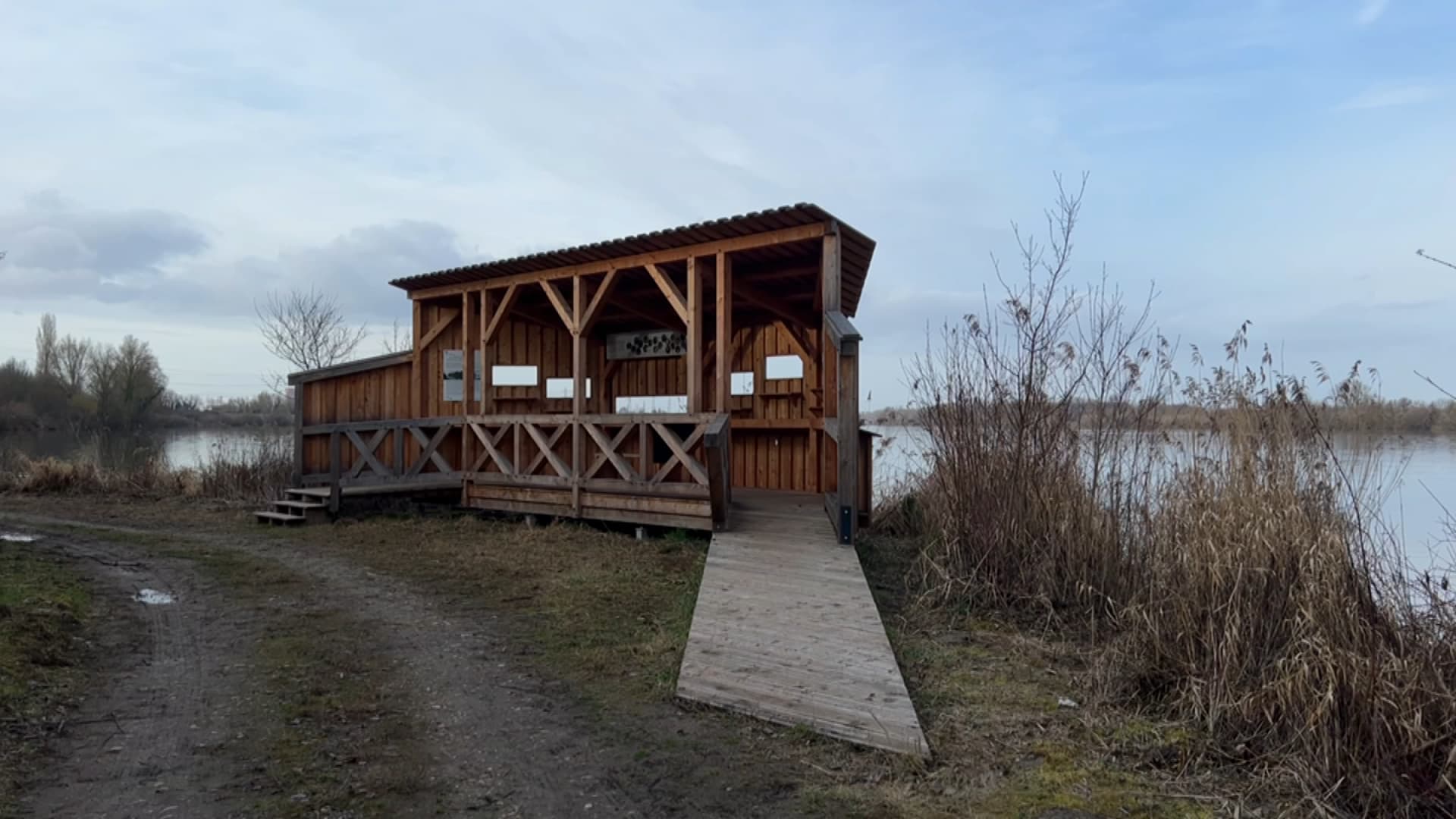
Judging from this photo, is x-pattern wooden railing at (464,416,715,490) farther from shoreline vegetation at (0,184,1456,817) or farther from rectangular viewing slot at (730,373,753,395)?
shoreline vegetation at (0,184,1456,817)

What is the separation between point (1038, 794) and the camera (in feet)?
9.13

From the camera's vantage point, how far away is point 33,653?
4.01 meters

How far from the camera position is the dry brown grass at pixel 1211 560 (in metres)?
2.79

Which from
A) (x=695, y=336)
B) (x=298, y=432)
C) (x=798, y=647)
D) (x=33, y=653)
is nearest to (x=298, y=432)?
(x=298, y=432)

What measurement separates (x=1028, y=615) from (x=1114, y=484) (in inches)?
44.0

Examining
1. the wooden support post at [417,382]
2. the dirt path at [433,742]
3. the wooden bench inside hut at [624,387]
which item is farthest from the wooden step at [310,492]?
the dirt path at [433,742]

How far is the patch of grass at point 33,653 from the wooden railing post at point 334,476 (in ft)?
10.5

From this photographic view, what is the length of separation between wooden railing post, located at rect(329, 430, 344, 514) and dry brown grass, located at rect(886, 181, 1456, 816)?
7076mm

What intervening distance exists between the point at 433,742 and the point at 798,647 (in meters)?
1.88

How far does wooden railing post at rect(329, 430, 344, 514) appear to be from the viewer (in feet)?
31.1

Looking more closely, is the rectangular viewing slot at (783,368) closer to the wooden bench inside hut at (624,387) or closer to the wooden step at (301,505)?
the wooden bench inside hut at (624,387)

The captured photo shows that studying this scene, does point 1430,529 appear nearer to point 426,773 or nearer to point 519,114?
point 426,773

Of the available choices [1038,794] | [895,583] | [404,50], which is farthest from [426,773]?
[404,50]

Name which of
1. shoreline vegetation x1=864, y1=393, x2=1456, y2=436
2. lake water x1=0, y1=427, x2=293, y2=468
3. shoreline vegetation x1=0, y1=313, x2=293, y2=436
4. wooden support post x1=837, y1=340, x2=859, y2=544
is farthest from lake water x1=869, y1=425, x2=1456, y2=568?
shoreline vegetation x1=0, y1=313, x2=293, y2=436
